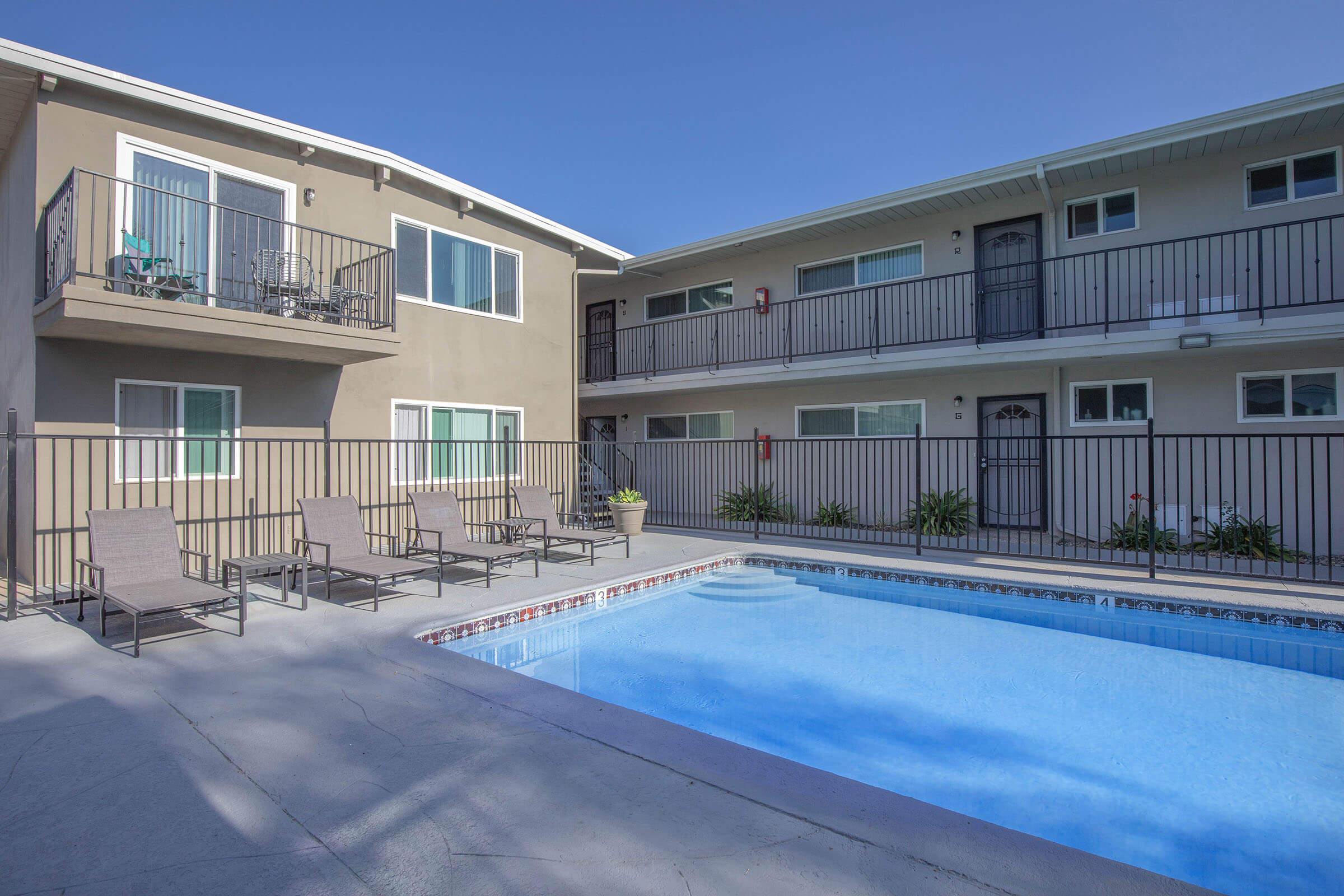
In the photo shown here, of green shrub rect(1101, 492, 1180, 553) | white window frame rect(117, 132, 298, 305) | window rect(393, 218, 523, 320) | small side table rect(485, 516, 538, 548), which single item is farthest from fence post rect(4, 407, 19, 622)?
green shrub rect(1101, 492, 1180, 553)

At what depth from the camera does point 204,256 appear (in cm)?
795

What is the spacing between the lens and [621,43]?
17.2m

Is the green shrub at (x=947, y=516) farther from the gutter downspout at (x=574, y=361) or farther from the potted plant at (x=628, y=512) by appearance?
the gutter downspout at (x=574, y=361)

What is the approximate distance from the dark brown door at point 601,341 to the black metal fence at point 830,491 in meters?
3.46

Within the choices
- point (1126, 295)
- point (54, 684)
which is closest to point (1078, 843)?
point (54, 684)

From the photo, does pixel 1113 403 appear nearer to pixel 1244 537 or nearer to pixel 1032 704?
pixel 1244 537

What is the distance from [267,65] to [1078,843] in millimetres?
17814

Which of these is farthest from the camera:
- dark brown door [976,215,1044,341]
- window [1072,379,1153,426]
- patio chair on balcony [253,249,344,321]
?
dark brown door [976,215,1044,341]

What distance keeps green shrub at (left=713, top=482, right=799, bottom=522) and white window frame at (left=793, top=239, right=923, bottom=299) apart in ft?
7.19

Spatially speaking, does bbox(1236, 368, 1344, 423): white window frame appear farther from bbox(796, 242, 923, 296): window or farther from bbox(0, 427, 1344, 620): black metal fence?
bbox(796, 242, 923, 296): window

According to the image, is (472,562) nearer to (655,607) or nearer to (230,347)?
(655,607)

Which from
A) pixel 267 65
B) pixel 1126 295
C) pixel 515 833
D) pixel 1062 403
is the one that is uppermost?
pixel 267 65

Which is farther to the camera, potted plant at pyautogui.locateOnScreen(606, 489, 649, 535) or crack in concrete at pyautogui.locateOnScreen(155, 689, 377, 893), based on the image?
potted plant at pyautogui.locateOnScreen(606, 489, 649, 535)

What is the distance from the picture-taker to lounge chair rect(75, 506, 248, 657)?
5.27 meters
